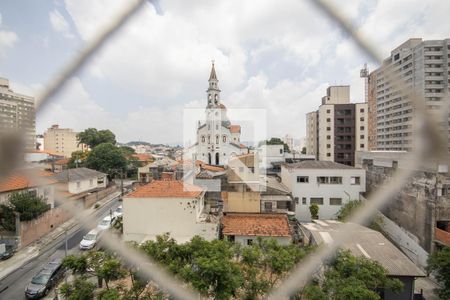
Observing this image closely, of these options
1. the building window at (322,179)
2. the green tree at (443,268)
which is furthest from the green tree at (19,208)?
the green tree at (443,268)

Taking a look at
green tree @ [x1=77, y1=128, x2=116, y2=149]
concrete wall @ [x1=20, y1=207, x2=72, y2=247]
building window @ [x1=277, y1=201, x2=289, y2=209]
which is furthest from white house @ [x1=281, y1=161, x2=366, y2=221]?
green tree @ [x1=77, y1=128, x2=116, y2=149]

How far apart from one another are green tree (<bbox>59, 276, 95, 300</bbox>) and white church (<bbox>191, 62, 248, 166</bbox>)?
1883 cm

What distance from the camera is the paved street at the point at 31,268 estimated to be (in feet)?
19.7

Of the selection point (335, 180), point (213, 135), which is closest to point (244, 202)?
point (335, 180)

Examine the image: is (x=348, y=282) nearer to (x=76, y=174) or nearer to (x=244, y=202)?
(x=244, y=202)

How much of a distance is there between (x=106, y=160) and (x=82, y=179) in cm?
551

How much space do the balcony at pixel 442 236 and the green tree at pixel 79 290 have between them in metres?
7.53

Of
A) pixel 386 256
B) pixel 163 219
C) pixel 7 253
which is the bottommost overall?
pixel 7 253

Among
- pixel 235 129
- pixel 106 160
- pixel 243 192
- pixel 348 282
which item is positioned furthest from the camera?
pixel 235 129

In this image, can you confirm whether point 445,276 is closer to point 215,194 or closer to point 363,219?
point 363,219

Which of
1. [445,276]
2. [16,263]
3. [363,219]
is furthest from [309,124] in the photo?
[363,219]

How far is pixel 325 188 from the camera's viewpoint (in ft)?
36.0

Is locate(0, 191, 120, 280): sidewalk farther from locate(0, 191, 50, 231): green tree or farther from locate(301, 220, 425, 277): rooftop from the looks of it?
locate(301, 220, 425, 277): rooftop

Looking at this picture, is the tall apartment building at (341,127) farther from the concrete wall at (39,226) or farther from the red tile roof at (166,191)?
the concrete wall at (39,226)
